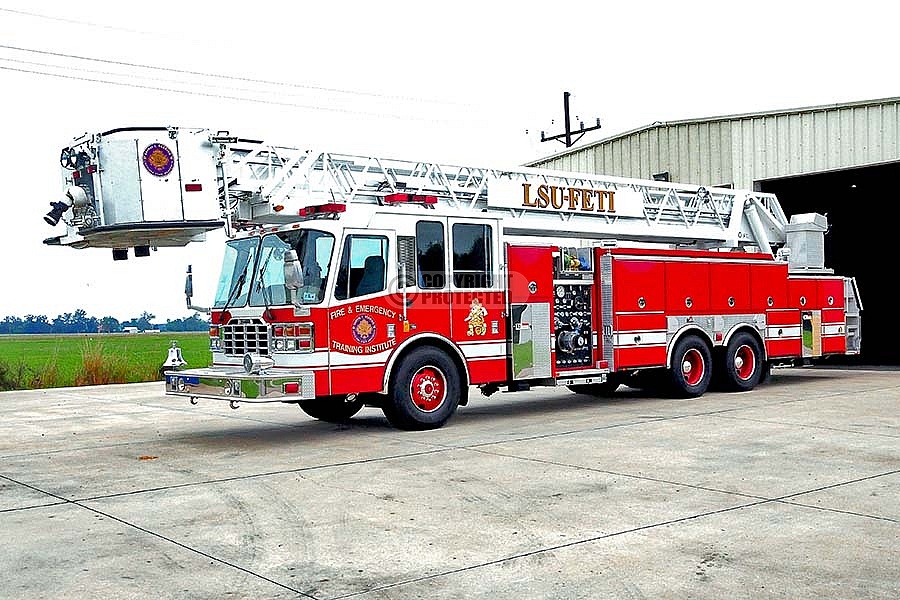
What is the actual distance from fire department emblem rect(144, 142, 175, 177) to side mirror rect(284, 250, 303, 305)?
160 centimetres

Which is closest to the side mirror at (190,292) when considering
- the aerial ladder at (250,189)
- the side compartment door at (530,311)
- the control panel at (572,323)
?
the aerial ladder at (250,189)

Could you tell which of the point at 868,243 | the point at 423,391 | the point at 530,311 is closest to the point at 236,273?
the point at 423,391

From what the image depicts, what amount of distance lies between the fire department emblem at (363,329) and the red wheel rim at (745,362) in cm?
715

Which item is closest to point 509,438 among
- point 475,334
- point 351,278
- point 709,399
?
point 475,334

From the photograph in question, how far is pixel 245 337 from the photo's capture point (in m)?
10.7

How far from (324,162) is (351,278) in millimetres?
1697

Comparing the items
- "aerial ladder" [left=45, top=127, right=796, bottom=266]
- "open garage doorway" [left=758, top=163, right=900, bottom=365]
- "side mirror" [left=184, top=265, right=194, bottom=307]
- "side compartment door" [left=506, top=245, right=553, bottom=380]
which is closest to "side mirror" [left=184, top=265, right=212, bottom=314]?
"side mirror" [left=184, top=265, right=194, bottom=307]

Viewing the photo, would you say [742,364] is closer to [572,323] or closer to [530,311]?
[572,323]

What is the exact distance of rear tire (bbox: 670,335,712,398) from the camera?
13953 millimetres

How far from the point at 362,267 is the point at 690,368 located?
6.08 metres

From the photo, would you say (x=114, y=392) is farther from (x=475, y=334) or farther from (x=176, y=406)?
(x=475, y=334)

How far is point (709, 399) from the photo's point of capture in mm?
14078

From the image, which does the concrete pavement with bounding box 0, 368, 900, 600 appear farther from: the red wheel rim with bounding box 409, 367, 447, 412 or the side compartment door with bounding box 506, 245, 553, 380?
the side compartment door with bounding box 506, 245, 553, 380

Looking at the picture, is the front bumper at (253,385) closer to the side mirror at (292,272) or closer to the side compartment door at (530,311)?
the side mirror at (292,272)
